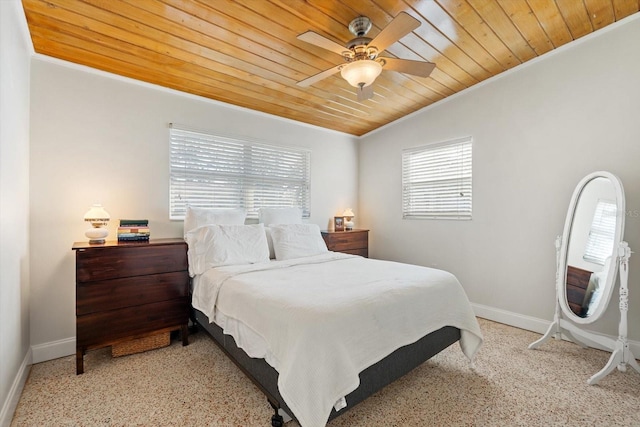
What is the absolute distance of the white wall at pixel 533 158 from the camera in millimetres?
2609

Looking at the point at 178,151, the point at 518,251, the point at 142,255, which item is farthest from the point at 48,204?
the point at 518,251

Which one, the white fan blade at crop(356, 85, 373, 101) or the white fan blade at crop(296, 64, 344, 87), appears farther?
the white fan blade at crop(356, 85, 373, 101)

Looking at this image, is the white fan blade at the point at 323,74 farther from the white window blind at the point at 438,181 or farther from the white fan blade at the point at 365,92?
the white window blind at the point at 438,181

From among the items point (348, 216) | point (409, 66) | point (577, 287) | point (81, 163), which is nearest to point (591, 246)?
point (577, 287)

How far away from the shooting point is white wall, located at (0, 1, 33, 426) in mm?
1662

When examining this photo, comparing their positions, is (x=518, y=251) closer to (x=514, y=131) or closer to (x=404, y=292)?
(x=514, y=131)

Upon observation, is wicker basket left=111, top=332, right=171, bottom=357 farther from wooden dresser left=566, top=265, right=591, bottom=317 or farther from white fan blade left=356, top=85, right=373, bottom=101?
wooden dresser left=566, top=265, right=591, bottom=317

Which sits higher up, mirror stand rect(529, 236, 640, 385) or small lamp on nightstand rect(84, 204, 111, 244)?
small lamp on nightstand rect(84, 204, 111, 244)

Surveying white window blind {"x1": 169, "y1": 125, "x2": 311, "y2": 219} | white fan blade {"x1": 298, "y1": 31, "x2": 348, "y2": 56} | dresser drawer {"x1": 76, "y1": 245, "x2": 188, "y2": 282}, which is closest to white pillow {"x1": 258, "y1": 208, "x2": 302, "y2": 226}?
white window blind {"x1": 169, "y1": 125, "x2": 311, "y2": 219}

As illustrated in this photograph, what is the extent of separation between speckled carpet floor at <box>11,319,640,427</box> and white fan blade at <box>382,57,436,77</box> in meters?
2.27

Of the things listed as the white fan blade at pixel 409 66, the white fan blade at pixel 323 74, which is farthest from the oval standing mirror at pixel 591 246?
the white fan blade at pixel 323 74

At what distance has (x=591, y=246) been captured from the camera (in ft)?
8.39

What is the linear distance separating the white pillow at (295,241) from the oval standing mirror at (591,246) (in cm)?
230

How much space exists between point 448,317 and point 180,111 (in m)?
3.16
